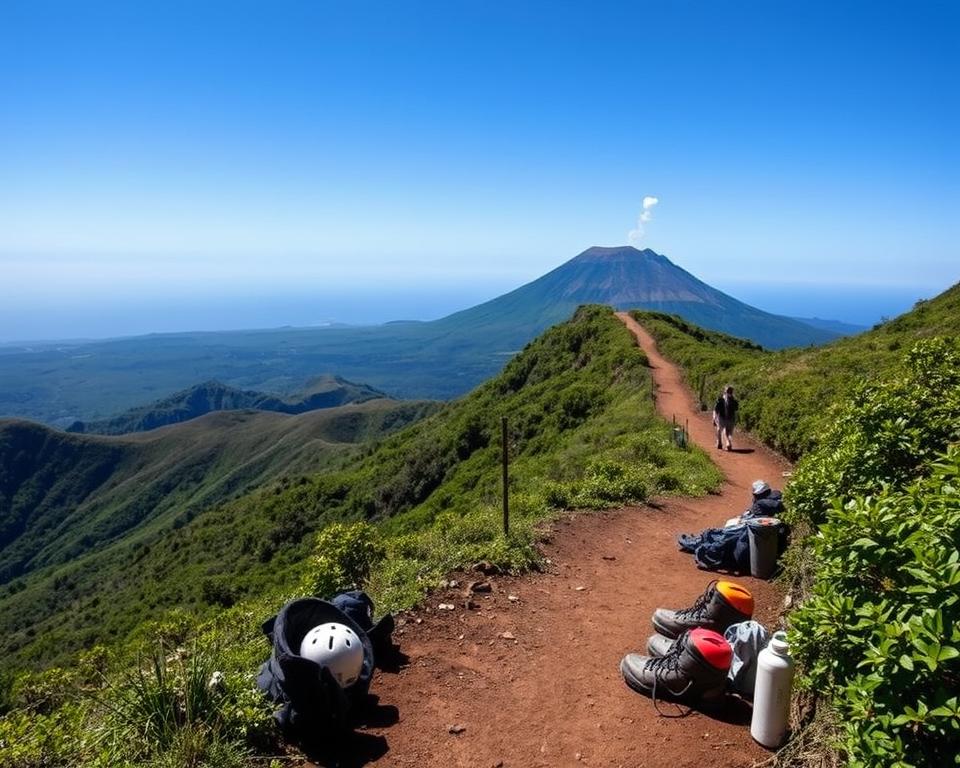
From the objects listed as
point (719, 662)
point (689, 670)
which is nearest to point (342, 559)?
point (689, 670)

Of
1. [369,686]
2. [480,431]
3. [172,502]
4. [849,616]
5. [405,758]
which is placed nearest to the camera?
[849,616]

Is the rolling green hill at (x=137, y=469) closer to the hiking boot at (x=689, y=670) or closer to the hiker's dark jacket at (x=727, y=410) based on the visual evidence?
the hiker's dark jacket at (x=727, y=410)

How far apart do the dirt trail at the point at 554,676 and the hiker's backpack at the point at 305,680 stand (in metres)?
0.31

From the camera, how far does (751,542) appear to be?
756 cm

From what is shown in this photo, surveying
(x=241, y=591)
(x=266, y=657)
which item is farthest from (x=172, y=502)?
(x=266, y=657)

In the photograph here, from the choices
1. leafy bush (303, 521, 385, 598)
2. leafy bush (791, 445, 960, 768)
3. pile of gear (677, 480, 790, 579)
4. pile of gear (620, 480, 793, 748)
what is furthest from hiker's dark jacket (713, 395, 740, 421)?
leafy bush (791, 445, 960, 768)

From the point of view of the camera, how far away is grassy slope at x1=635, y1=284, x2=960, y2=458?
576 inches

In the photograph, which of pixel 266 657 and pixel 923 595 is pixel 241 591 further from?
pixel 923 595

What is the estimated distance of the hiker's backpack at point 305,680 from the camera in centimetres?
455

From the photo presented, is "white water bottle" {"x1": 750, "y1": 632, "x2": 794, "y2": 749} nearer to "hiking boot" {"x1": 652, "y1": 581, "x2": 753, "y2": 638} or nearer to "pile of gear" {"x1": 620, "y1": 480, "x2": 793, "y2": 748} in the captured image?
"pile of gear" {"x1": 620, "y1": 480, "x2": 793, "y2": 748}

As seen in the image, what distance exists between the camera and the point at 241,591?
2675cm

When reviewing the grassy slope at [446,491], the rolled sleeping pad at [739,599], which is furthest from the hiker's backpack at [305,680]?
the rolled sleeping pad at [739,599]

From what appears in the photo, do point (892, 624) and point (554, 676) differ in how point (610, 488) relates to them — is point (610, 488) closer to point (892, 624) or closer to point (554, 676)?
point (554, 676)

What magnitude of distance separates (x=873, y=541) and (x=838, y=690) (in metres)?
0.88
